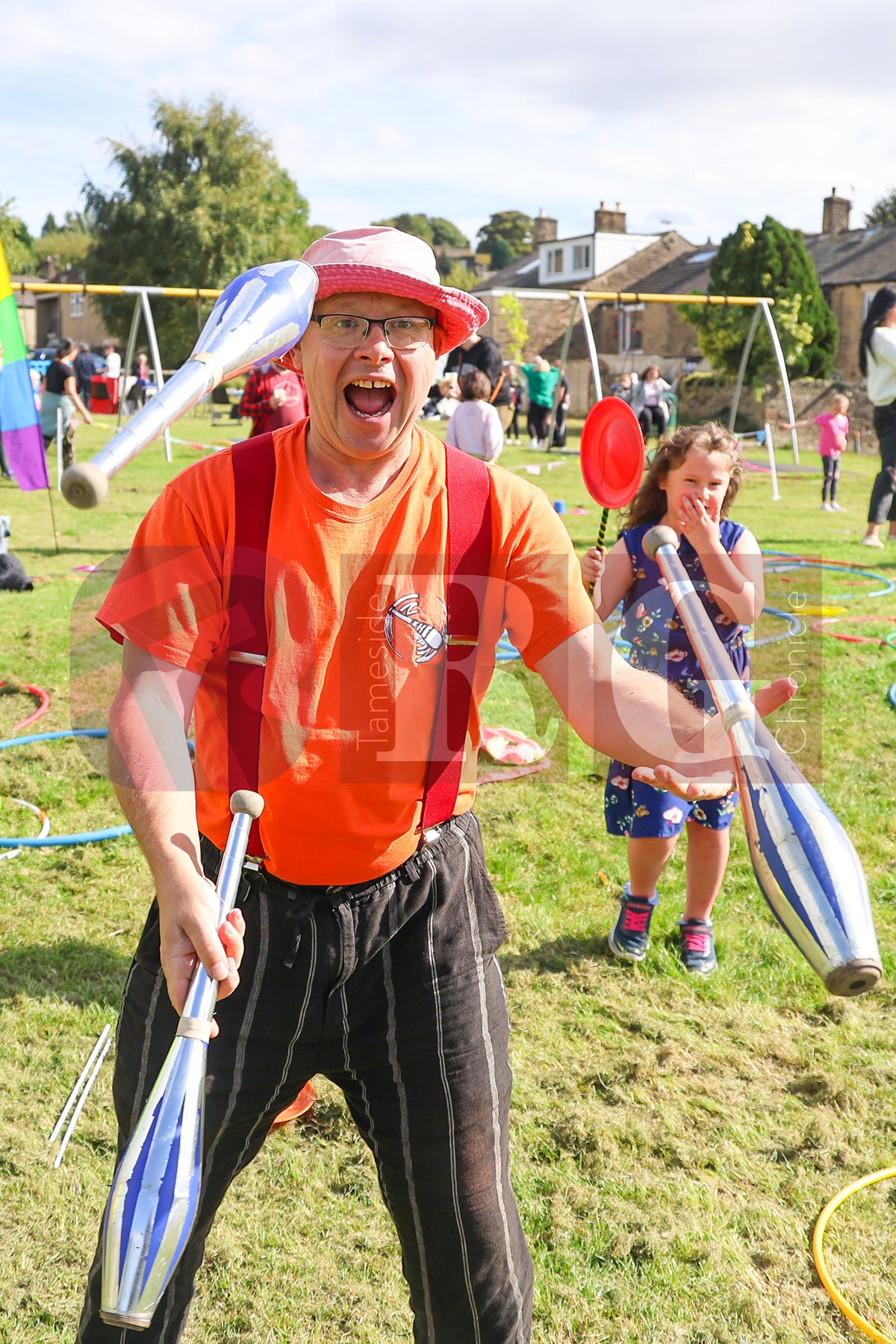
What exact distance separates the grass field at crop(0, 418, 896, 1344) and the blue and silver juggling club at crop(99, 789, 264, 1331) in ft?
5.18

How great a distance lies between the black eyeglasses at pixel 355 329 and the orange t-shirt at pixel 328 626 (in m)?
0.22

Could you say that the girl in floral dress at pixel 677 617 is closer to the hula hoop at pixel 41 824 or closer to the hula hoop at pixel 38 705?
the hula hoop at pixel 41 824

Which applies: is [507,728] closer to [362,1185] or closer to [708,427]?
[708,427]

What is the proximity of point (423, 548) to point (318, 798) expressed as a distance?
1.60 ft

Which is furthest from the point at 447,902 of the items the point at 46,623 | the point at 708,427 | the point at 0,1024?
the point at 46,623

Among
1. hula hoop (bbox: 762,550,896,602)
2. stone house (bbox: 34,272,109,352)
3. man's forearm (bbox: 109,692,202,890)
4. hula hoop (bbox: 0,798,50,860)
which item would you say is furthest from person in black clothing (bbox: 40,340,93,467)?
stone house (bbox: 34,272,109,352)

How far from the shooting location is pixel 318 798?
2.04 meters

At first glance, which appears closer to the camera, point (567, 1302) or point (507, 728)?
point (567, 1302)

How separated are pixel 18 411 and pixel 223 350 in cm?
819

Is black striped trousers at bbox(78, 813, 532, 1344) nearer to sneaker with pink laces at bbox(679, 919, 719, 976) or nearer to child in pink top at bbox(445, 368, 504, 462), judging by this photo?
sneaker with pink laces at bbox(679, 919, 719, 976)

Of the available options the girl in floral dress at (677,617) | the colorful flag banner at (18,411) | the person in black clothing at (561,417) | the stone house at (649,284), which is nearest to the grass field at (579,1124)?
the girl in floral dress at (677,617)

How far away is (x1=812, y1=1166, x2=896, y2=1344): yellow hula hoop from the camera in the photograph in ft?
8.85

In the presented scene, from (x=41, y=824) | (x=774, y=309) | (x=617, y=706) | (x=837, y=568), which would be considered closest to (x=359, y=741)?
(x=617, y=706)

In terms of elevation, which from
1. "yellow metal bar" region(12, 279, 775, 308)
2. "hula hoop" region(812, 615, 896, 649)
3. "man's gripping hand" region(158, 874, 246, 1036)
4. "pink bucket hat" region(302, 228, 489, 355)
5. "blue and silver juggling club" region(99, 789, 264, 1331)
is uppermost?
"yellow metal bar" region(12, 279, 775, 308)
